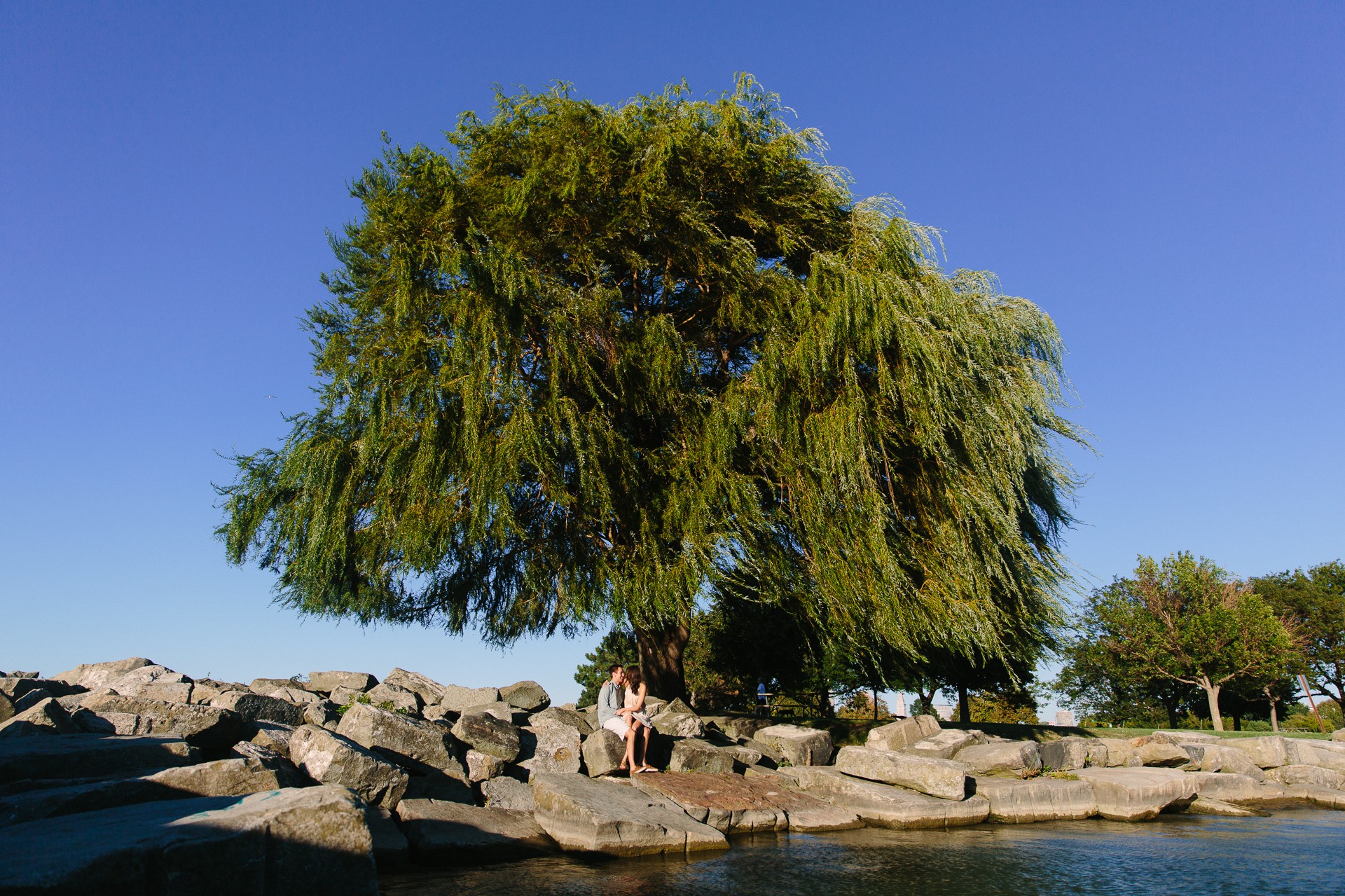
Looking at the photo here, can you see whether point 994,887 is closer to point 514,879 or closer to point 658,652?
point 514,879

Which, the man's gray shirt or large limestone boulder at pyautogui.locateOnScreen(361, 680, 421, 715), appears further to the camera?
large limestone boulder at pyautogui.locateOnScreen(361, 680, 421, 715)

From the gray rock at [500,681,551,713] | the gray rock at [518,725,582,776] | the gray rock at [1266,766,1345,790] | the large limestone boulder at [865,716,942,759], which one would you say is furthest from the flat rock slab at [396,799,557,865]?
the gray rock at [1266,766,1345,790]

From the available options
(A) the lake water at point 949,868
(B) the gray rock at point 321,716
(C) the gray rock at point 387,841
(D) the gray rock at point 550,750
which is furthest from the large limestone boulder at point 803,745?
(C) the gray rock at point 387,841

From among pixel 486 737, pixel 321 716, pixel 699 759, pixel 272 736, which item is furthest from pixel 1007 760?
pixel 272 736

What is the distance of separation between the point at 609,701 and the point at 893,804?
397 centimetres

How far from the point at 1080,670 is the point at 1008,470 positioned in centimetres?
3243

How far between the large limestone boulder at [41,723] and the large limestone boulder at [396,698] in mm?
4031

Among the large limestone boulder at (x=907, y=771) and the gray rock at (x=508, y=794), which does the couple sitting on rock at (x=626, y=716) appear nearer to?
the gray rock at (x=508, y=794)

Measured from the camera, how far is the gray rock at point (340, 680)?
14.3 m

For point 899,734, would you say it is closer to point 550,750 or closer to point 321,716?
point 550,750

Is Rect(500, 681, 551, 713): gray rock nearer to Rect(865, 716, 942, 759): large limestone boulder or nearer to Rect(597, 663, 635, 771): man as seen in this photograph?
Rect(597, 663, 635, 771): man

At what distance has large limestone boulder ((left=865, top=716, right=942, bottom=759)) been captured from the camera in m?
13.3

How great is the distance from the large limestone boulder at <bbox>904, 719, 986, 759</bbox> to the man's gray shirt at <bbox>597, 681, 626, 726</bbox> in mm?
4571

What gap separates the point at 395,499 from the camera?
12.8 meters
